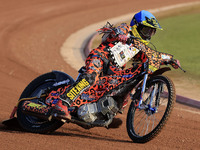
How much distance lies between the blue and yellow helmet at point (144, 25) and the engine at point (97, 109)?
1.12 meters

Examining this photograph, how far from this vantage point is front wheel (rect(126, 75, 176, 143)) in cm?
607

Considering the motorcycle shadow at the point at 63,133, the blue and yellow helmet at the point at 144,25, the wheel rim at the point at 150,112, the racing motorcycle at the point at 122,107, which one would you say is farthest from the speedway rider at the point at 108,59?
the motorcycle shadow at the point at 63,133

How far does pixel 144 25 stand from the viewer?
6660mm

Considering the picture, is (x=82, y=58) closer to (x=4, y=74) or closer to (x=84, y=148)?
(x=4, y=74)

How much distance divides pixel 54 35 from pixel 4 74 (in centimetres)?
674

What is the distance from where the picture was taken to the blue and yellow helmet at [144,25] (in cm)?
661

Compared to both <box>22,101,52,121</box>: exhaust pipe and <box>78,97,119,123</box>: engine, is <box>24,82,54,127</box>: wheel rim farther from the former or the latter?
<box>78,97,119,123</box>: engine

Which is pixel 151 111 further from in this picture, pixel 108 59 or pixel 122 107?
pixel 108 59

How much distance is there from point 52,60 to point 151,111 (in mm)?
8238

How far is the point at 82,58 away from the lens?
1468 cm

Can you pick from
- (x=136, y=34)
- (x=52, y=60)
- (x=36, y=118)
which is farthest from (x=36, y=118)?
(x=52, y=60)

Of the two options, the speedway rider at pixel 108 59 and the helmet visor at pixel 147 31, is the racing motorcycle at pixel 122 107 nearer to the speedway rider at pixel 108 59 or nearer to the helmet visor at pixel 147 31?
the speedway rider at pixel 108 59

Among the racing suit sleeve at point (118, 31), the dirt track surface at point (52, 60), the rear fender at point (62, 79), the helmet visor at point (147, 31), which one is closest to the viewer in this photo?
the dirt track surface at point (52, 60)

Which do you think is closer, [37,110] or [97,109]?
[97,109]
